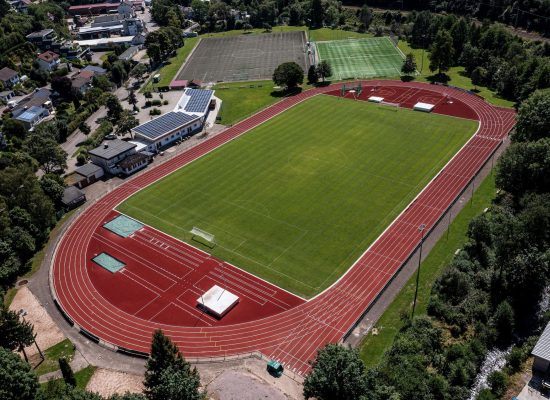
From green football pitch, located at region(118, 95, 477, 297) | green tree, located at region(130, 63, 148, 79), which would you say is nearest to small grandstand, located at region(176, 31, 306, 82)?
green tree, located at region(130, 63, 148, 79)

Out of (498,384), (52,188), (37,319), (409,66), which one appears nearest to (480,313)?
(498,384)

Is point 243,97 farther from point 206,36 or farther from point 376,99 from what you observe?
point 206,36

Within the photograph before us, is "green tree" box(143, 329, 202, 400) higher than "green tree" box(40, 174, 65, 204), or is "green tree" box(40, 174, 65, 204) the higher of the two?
"green tree" box(143, 329, 202, 400)

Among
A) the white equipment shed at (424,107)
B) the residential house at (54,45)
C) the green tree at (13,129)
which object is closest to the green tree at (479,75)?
the white equipment shed at (424,107)

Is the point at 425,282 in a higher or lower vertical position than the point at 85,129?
higher

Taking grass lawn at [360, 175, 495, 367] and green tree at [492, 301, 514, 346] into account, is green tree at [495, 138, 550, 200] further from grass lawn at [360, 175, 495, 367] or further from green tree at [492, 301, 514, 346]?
green tree at [492, 301, 514, 346]
